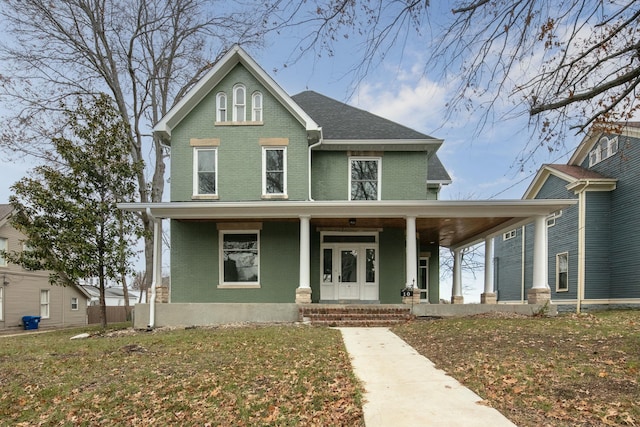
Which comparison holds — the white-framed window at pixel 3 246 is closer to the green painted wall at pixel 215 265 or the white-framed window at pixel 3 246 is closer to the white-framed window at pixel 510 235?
the green painted wall at pixel 215 265

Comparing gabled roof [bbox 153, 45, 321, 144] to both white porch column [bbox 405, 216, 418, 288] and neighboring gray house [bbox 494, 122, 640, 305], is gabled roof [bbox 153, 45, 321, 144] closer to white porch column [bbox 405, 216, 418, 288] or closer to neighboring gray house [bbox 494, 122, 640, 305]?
white porch column [bbox 405, 216, 418, 288]

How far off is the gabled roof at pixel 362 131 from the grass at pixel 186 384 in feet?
26.8

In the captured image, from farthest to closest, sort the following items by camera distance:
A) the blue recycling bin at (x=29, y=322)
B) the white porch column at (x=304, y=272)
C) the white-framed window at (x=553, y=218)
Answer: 1. the blue recycling bin at (x=29, y=322)
2. the white-framed window at (x=553, y=218)
3. the white porch column at (x=304, y=272)

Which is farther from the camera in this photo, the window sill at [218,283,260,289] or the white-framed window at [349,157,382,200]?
the white-framed window at [349,157,382,200]

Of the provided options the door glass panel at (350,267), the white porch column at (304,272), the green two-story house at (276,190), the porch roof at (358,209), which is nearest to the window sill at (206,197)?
the green two-story house at (276,190)

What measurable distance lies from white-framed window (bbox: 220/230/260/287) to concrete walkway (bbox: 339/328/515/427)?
699 cm

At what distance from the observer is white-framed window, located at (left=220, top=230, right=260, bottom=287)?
46.5 feet

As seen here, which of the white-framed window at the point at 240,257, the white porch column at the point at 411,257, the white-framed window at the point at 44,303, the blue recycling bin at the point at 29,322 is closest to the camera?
the white porch column at the point at 411,257

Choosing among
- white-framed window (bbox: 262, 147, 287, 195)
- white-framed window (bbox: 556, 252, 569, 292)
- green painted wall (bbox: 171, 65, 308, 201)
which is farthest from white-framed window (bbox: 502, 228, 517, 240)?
white-framed window (bbox: 262, 147, 287, 195)

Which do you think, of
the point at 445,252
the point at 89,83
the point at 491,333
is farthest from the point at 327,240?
the point at 445,252

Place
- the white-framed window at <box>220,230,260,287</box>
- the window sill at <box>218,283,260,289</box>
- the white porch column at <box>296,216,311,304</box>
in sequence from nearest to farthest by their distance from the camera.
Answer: the white porch column at <box>296,216,311,304</box> → the window sill at <box>218,283,260,289</box> → the white-framed window at <box>220,230,260,287</box>

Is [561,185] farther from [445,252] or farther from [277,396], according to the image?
[277,396]

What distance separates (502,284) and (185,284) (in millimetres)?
19604

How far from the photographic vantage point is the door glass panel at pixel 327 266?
14891 mm
